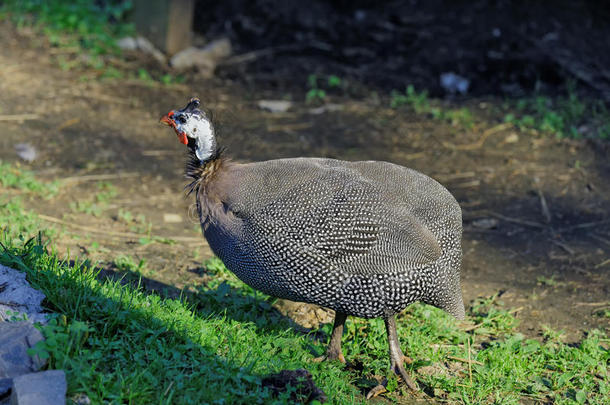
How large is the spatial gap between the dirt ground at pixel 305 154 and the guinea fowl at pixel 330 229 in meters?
0.37

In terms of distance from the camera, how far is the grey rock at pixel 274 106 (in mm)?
7227

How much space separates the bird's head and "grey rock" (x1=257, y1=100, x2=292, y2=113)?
12.1ft

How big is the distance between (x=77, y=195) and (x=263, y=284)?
256cm

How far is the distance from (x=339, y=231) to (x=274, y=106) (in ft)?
13.5

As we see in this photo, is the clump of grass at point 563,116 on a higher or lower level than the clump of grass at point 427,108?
higher

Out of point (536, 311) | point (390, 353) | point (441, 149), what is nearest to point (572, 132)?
point (441, 149)

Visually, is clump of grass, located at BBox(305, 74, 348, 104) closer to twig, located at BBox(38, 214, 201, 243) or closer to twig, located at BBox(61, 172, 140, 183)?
twig, located at BBox(61, 172, 140, 183)

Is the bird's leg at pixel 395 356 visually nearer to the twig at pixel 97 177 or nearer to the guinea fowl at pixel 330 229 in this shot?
the guinea fowl at pixel 330 229

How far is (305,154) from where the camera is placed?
6.28m

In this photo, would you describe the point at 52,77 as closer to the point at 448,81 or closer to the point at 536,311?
the point at 448,81

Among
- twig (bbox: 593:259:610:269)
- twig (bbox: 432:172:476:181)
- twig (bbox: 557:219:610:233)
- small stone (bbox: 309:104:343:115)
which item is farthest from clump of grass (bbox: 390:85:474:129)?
twig (bbox: 593:259:610:269)

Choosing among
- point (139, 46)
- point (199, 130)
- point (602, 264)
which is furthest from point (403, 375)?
point (139, 46)

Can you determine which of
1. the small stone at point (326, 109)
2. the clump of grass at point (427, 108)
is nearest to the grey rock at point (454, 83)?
the clump of grass at point (427, 108)

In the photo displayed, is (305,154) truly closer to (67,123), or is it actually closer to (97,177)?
(97,177)
